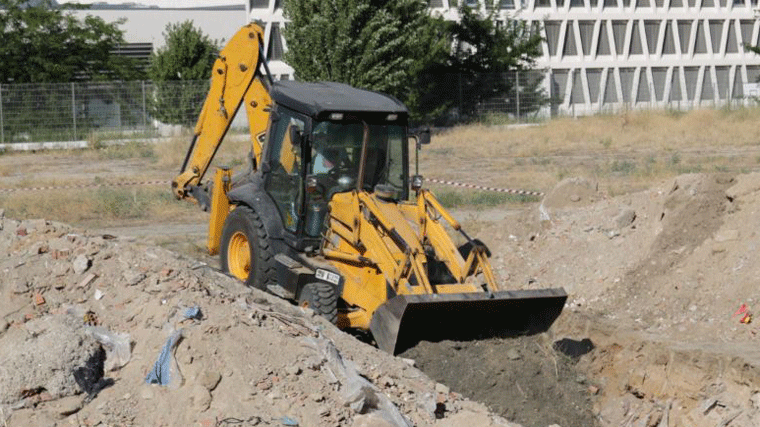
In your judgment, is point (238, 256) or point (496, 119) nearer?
point (238, 256)

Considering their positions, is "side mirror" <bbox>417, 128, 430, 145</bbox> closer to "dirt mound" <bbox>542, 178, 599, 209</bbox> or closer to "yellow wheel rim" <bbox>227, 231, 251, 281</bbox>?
"yellow wheel rim" <bbox>227, 231, 251, 281</bbox>

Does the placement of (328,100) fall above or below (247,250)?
above

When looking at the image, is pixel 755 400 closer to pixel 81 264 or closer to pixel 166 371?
pixel 166 371

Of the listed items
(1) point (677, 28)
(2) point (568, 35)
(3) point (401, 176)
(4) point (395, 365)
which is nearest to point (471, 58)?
(2) point (568, 35)

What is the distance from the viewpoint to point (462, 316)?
488 inches

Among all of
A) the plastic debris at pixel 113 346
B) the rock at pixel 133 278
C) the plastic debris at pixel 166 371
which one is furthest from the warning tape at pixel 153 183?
the plastic debris at pixel 166 371

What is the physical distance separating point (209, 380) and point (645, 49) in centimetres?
5632

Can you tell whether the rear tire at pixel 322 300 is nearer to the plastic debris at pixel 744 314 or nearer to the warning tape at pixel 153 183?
the plastic debris at pixel 744 314

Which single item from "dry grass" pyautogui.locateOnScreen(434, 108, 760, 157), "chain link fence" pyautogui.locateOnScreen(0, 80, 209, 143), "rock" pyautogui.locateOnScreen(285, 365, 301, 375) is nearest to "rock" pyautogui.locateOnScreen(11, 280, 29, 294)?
"rock" pyautogui.locateOnScreen(285, 365, 301, 375)

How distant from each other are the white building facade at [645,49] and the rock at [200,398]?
4857 cm

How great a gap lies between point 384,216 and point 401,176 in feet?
4.16

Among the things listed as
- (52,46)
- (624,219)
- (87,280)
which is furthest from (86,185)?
(87,280)

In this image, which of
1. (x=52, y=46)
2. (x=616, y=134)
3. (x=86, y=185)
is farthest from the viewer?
(x=52, y=46)

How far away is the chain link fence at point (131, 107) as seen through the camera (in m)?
39.4
